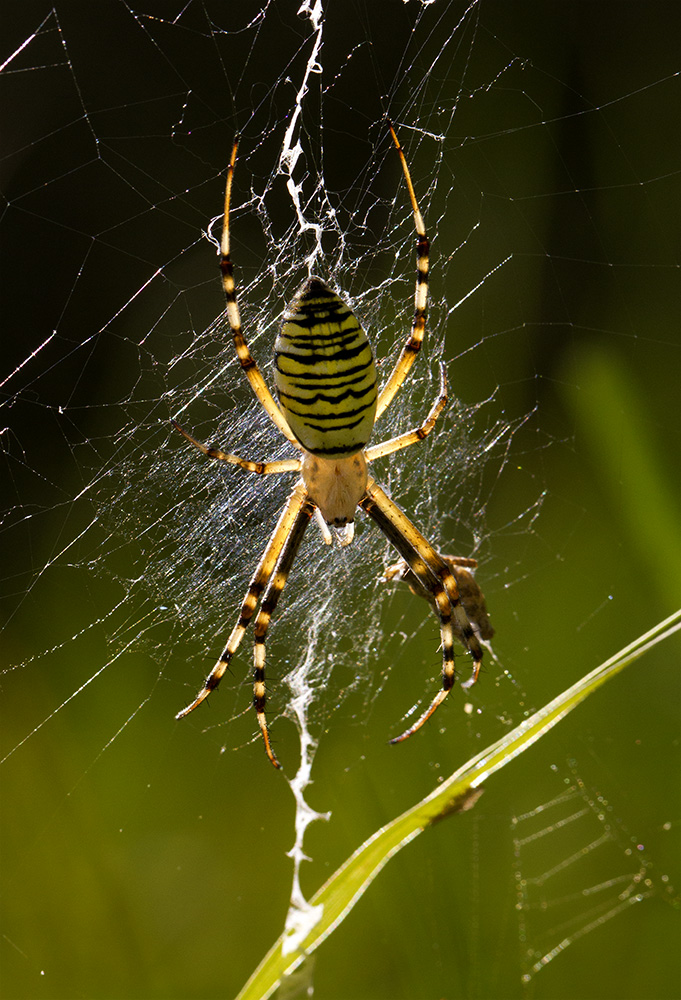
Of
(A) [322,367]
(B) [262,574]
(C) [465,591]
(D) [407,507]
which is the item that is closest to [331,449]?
(A) [322,367]

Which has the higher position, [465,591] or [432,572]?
[432,572]

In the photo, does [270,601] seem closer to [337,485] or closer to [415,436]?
[337,485]

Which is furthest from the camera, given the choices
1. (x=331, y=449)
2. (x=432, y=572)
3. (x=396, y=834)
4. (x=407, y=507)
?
(x=407, y=507)

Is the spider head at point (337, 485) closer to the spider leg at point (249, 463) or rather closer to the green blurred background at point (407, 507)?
the spider leg at point (249, 463)

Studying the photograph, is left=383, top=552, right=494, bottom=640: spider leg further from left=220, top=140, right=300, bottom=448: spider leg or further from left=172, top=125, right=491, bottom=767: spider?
left=220, top=140, right=300, bottom=448: spider leg

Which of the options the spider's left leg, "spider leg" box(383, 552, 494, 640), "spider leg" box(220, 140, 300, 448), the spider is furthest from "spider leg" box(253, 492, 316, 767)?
"spider leg" box(220, 140, 300, 448)

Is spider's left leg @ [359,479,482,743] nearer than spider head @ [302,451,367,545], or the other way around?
spider head @ [302,451,367,545]
